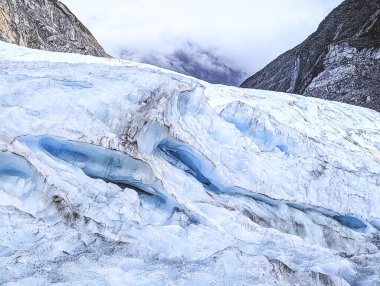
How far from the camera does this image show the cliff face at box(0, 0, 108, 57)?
33.9 m

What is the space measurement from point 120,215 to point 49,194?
1.00 m

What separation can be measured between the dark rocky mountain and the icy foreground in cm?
2221

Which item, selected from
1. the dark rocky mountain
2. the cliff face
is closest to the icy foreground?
the dark rocky mountain

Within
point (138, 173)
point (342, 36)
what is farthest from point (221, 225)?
point (342, 36)

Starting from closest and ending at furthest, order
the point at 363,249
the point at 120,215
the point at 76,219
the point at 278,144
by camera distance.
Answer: the point at 76,219
the point at 120,215
the point at 363,249
the point at 278,144

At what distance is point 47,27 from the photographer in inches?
1668

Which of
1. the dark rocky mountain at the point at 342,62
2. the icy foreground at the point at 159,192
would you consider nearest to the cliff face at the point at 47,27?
the dark rocky mountain at the point at 342,62

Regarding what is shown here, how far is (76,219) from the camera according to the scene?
593 centimetres

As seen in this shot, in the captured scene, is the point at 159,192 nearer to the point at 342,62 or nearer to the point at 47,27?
the point at 342,62

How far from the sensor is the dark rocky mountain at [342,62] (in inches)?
1321

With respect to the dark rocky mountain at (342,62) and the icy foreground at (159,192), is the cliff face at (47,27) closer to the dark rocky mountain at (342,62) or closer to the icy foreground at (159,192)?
the dark rocky mountain at (342,62)

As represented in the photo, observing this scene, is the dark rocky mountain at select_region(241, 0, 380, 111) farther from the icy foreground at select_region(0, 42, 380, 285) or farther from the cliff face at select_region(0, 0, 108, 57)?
the icy foreground at select_region(0, 42, 380, 285)

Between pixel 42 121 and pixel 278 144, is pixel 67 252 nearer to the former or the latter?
pixel 42 121

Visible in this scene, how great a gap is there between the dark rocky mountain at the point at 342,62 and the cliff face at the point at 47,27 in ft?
64.7
